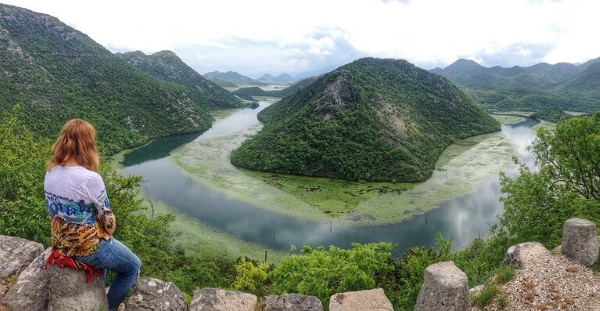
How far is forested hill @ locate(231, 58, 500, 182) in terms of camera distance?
3194 inches

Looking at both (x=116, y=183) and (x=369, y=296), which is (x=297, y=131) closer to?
(x=116, y=183)

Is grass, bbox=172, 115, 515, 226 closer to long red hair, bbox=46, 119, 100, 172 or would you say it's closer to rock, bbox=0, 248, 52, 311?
rock, bbox=0, 248, 52, 311

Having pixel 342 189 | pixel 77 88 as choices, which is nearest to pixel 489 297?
pixel 342 189

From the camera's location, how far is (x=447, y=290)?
28.8ft

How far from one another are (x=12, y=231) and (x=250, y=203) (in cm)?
4597

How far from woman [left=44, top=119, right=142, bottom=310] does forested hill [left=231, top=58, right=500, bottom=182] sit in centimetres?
7191

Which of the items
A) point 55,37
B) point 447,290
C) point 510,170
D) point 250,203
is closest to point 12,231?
point 447,290

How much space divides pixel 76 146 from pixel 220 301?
14.5 ft

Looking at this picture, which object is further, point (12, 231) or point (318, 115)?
point (318, 115)

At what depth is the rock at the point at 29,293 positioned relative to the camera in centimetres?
690

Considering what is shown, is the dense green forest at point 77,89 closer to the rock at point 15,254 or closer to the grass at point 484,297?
the rock at point 15,254

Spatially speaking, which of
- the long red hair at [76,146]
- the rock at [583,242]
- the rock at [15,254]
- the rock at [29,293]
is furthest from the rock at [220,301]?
the rock at [583,242]

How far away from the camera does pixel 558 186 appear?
25.0 m

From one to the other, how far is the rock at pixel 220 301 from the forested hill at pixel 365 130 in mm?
69623
